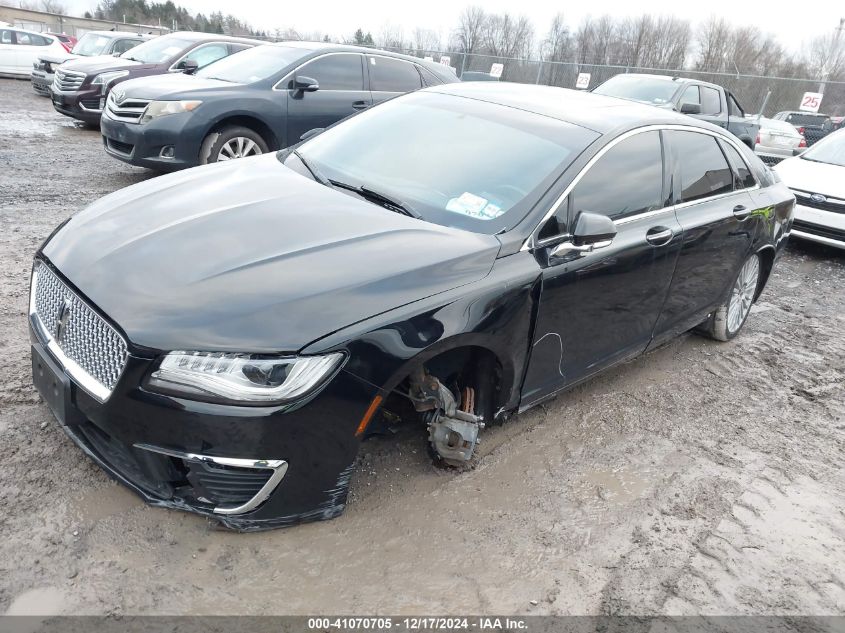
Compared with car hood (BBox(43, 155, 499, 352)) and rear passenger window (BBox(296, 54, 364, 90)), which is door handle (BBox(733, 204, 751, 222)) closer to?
car hood (BBox(43, 155, 499, 352))

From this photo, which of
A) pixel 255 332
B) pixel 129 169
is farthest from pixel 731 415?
pixel 129 169

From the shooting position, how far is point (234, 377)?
2.19m

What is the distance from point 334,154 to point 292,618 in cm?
243

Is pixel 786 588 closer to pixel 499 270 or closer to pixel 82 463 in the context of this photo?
pixel 499 270

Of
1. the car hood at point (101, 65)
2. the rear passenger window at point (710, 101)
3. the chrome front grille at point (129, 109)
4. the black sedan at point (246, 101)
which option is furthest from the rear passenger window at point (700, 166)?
the car hood at point (101, 65)

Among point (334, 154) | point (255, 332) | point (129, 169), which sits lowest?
point (129, 169)

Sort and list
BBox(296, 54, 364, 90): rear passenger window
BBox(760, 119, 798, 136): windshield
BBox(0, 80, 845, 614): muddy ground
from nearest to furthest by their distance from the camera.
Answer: BBox(0, 80, 845, 614): muddy ground → BBox(296, 54, 364, 90): rear passenger window → BBox(760, 119, 798, 136): windshield

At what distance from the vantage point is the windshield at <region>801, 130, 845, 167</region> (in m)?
8.32

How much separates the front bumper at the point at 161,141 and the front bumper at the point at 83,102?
15.0ft

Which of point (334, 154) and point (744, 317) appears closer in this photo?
point (334, 154)

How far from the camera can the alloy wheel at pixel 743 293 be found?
186 inches

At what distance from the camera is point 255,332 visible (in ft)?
7.20

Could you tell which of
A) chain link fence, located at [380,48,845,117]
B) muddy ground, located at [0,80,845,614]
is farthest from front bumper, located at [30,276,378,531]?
chain link fence, located at [380,48,845,117]

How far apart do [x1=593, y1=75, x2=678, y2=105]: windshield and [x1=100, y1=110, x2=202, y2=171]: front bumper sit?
7.17m
